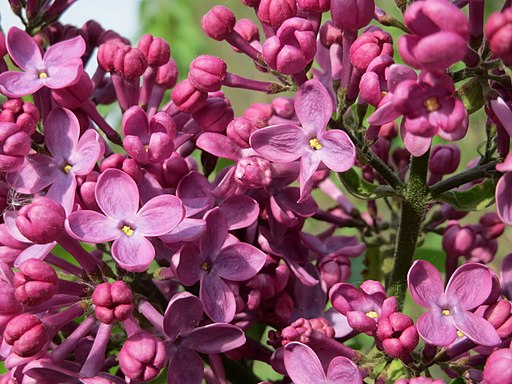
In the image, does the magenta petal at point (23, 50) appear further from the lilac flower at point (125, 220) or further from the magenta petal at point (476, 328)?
the magenta petal at point (476, 328)

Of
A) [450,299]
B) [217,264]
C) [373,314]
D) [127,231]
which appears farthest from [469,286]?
[127,231]

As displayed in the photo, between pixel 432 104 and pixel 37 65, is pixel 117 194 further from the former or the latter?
pixel 432 104

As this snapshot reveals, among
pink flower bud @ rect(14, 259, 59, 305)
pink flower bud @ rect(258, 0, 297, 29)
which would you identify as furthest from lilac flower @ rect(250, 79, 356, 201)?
pink flower bud @ rect(14, 259, 59, 305)

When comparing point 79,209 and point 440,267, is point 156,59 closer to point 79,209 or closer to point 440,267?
point 79,209

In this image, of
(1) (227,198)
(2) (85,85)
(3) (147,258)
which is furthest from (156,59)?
(3) (147,258)

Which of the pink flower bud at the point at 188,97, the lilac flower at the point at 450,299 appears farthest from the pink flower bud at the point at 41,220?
the lilac flower at the point at 450,299

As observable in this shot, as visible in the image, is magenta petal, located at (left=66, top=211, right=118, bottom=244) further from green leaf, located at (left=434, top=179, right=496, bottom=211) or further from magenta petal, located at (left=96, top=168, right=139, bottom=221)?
green leaf, located at (left=434, top=179, right=496, bottom=211)
